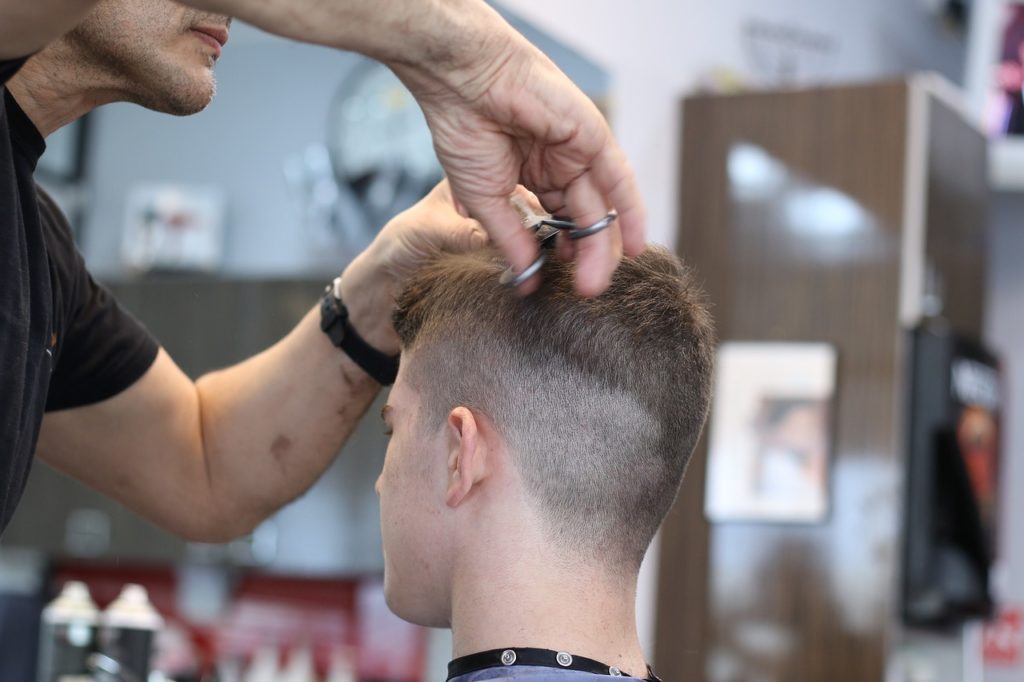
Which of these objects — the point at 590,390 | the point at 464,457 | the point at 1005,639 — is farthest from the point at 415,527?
the point at 1005,639

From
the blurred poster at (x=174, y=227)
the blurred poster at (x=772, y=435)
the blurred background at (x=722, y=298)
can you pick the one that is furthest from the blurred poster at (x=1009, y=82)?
the blurred poster at (x=174, y=227)

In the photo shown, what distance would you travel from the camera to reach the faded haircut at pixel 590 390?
1.46 m

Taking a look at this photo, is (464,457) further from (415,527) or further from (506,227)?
(506,227)

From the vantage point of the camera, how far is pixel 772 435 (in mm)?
3934

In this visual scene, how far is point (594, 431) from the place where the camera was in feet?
4.79

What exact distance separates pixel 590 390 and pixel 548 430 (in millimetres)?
64

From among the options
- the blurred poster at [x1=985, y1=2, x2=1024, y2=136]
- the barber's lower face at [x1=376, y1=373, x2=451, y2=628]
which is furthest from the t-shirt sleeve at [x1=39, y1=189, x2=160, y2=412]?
the blurred poster at [x1=985, y1=2, x2=1024, y2=136]

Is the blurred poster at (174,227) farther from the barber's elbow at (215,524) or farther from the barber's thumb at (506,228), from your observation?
the barber's thumb at (506,228)

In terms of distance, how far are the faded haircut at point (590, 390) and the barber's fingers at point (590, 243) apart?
0.67 feet

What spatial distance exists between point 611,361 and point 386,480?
309mm

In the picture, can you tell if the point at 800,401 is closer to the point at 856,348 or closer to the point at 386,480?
the point at 856,348

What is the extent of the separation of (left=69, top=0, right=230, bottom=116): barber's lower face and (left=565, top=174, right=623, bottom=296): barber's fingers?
578 mm

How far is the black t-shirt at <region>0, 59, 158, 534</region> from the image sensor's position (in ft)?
4.60

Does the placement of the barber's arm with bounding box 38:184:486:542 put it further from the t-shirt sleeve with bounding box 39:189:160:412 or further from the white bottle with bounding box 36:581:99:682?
the white bottle with bounding box 36:581:99:682
